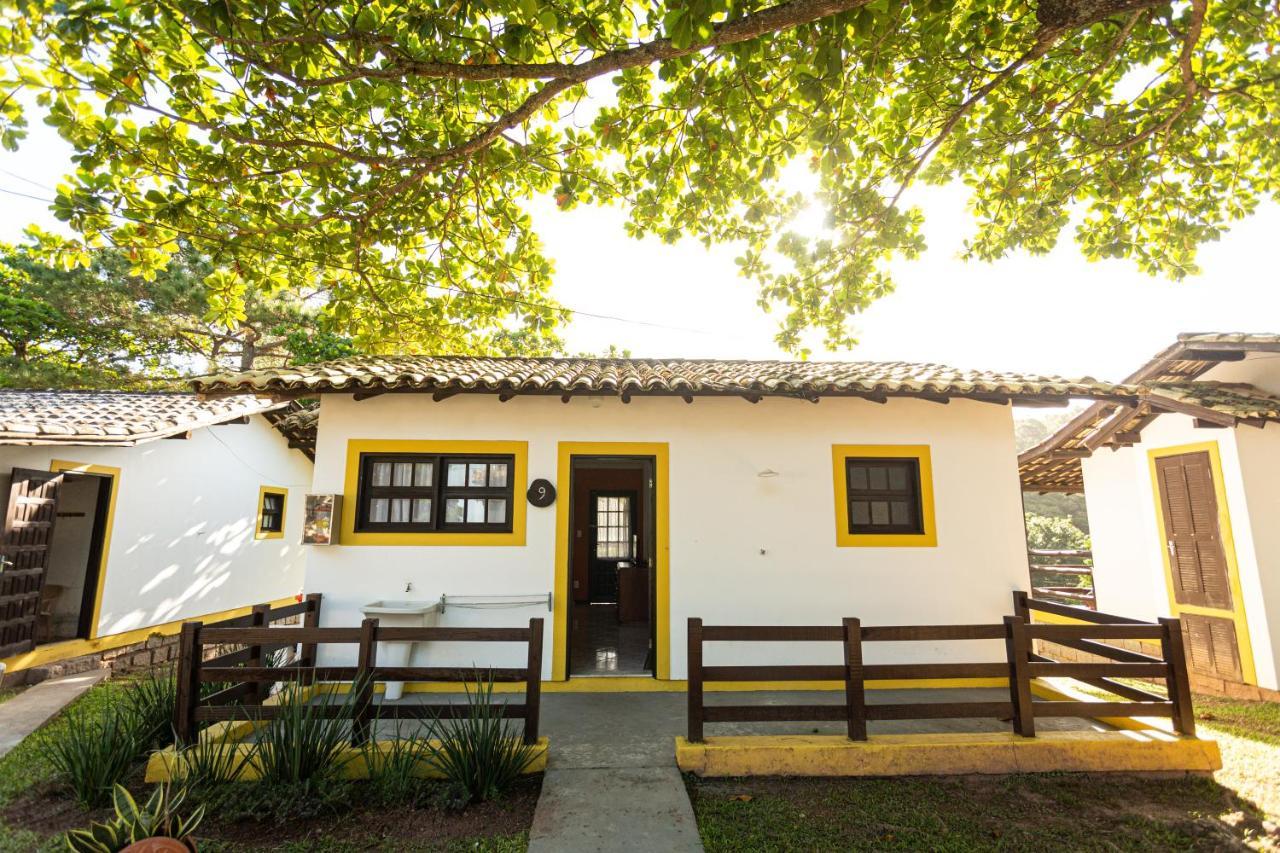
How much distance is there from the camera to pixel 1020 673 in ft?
14.3

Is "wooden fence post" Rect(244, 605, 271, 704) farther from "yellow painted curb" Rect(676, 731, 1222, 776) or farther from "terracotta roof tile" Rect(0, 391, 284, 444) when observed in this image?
"terracotta roof tile" Rect(0, 391, 284, 444)

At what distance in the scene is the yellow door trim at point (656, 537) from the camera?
594 cm

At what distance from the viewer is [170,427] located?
7.71m

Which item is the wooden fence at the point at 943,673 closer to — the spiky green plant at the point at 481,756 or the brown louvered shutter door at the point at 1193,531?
the spiky green plant at the point at 481,756

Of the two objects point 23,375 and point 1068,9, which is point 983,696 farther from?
point 23,375

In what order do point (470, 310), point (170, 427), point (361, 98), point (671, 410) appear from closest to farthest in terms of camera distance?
point (361, 98), point (671, 410), point (170, 427), point (470, 310)

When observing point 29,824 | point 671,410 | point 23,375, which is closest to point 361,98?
point 671,410

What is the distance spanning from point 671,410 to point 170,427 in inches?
269

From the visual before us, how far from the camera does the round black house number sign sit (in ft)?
20.0

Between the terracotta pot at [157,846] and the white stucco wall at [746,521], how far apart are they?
3186mm

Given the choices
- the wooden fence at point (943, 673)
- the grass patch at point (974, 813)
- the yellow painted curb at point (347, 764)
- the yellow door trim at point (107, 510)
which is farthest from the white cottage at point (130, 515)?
the grass patch at point (974, 813)

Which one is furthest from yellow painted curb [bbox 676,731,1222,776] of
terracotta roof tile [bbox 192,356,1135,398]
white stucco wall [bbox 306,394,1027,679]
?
terracotta roof tile [bbox 192,356,1135,398]

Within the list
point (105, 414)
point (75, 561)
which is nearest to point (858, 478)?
point (105, 414)

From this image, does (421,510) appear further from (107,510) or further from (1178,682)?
(1178,682)
